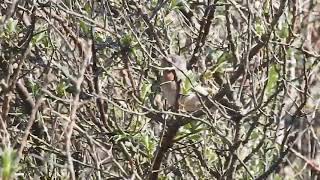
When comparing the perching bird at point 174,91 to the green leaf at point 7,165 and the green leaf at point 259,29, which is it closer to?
the green leaf at point 259,29

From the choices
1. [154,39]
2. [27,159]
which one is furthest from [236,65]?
[27,159]

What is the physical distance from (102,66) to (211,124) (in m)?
0.78

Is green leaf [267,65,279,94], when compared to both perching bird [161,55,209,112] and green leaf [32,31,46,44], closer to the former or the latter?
perching bird [161,55,209,112]

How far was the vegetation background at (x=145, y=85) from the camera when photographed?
3.62 meters

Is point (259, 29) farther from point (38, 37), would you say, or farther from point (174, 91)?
point (38, 37)

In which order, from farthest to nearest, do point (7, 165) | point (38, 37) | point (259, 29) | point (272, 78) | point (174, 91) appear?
point (174, 91) < point (259, 29) < point (38, 37) < point (272, 78) < point (7, 165)

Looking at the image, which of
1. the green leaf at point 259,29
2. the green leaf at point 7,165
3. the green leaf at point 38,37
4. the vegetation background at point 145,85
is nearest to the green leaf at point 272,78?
the vegetation background at point 145,85

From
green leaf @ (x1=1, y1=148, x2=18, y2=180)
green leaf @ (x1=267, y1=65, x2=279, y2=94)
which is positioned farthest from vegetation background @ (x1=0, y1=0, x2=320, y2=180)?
green leaf @ (x1=1, y1=148, x2=18, y2=180)

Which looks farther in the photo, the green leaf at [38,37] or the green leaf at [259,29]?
the green leaf at [259,29]

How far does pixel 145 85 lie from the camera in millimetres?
3744

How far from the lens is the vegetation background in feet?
11.9

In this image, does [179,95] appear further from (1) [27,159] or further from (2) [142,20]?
(1) [27,159]

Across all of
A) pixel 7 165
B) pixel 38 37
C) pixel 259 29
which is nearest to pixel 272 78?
pixel 259 29

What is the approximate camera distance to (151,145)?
3645mm
